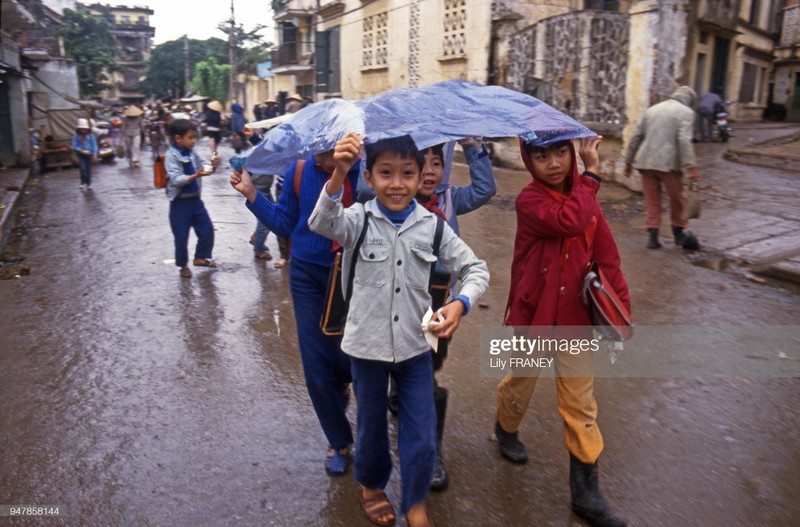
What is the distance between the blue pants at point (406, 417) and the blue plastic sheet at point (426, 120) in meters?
0.89

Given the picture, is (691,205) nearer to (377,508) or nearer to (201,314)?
(201,314)

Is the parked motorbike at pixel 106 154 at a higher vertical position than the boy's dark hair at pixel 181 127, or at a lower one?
lower

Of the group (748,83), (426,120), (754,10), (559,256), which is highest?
(754,10)

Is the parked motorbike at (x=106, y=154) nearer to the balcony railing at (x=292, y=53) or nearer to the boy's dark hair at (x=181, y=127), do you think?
the balcony railing at (x=292, y=53)

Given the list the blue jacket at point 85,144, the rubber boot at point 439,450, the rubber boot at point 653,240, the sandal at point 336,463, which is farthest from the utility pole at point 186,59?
the rubber boot at point 439,450

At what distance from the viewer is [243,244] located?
788 cm

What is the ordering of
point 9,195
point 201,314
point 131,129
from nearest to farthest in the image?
point 201,314, point 9,195, point 131,129

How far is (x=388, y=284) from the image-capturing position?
2.41 metres

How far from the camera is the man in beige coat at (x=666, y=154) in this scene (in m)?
6.61

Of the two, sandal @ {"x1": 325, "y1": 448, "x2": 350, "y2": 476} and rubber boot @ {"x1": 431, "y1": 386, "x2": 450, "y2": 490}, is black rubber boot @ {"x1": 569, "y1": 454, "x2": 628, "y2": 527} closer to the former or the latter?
rubber boot @ {"x1": 431, "y1": 386, "x2": 450, "y2": 490}

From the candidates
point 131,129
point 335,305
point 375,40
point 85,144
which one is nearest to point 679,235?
point 335,305

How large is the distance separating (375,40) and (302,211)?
18444 millimetres

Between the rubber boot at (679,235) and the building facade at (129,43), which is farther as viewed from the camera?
the building facade at (129,43)

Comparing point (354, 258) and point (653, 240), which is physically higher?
point (354, 258)
